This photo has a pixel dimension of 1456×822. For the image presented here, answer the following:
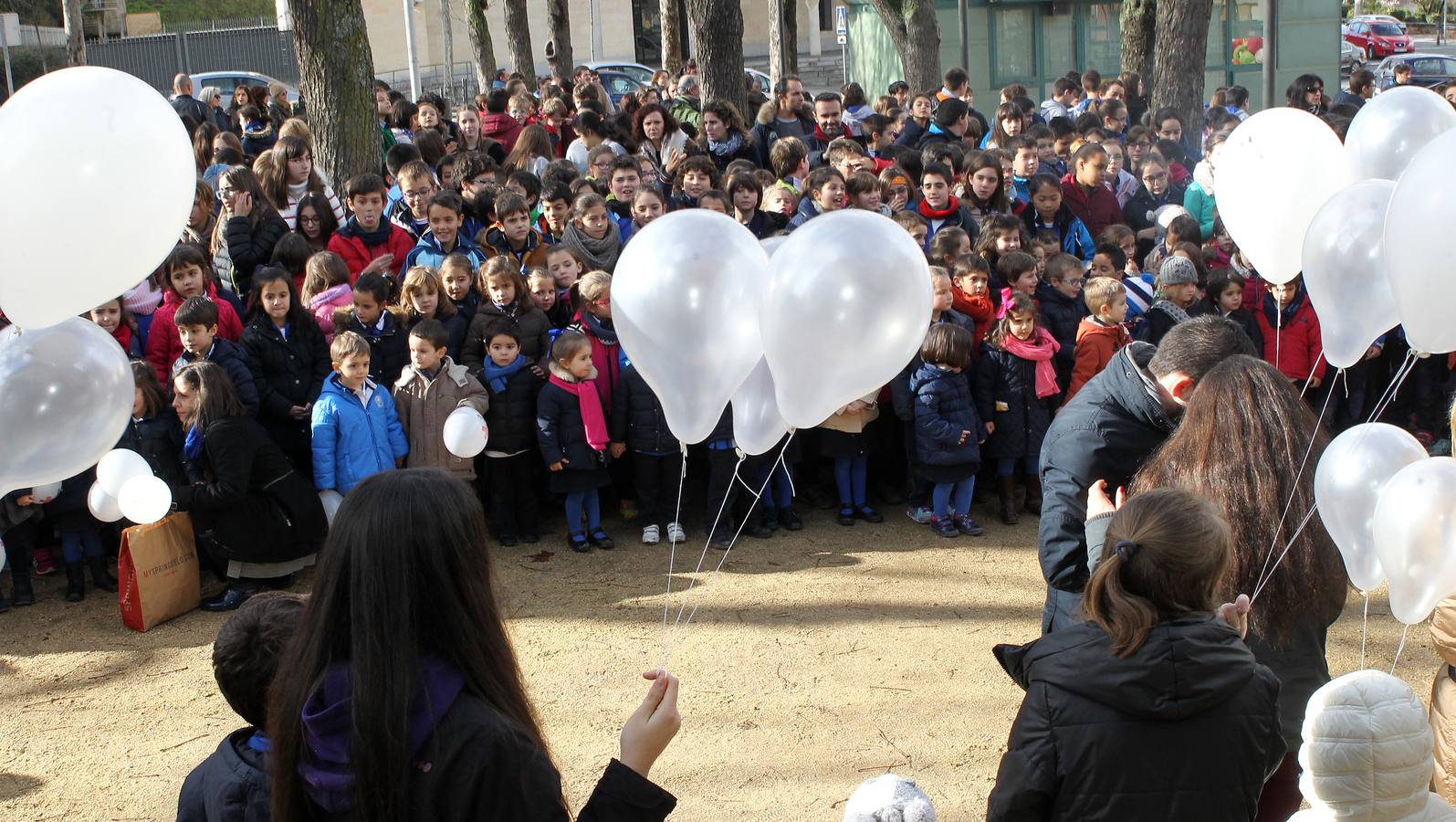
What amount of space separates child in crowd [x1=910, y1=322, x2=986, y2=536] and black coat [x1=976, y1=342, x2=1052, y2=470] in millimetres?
149

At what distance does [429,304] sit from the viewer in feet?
22.6

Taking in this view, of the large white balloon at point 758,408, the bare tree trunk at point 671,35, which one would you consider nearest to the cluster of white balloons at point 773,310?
the large white balloon at point 758,408

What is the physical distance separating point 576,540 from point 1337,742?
16.0 ft

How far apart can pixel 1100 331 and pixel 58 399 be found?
530 cm

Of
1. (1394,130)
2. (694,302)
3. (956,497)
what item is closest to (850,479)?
(956,497)

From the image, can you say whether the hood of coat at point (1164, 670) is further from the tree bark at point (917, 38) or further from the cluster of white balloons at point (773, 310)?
the tree bark at point (917, 38)

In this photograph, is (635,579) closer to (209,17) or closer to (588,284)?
(588,284)

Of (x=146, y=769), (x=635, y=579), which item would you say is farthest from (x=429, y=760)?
(x=635, y=579)

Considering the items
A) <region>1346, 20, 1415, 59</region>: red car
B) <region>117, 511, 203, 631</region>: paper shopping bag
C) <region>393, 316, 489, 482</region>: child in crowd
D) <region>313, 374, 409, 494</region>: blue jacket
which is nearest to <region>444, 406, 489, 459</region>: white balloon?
<region>313, 374, 409, 494</region>: blue jacket

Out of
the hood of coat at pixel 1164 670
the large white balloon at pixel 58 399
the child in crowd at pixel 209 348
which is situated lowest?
the hood of coat at pixel 1164 670

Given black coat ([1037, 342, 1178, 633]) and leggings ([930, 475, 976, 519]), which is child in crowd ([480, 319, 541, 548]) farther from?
black coat ([1037, 342, 1178, 633])

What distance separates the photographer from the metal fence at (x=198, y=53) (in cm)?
3616

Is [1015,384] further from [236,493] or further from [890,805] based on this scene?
[890,805]

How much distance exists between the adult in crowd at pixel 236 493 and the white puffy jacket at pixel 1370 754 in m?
4.98
